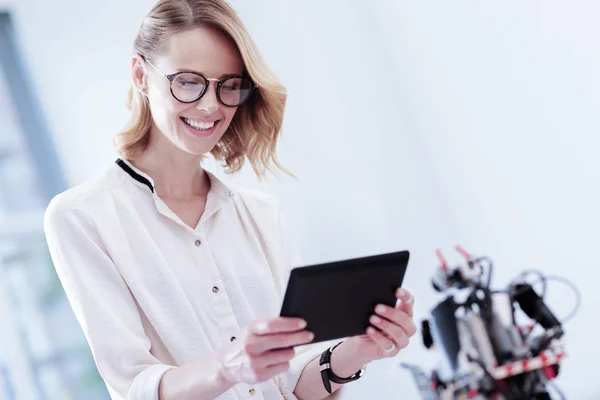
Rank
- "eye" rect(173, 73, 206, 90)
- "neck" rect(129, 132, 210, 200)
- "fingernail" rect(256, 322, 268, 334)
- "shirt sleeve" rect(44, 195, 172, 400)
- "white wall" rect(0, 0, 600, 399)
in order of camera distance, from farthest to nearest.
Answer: "white wall" rect(0, 0, 600, 399) → "neck" rect(129, 132, 210, 200) → "eye" rect(173, 73, 206, 90) → "shirt sleeve" rect(44, 195, 172, 400) → "fingernail" rect(256, 322, 268, 334)

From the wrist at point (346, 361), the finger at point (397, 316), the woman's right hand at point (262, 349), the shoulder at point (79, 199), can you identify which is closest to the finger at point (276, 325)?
the woman's right hand at point (262, 349)

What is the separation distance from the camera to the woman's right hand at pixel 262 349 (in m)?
1.11

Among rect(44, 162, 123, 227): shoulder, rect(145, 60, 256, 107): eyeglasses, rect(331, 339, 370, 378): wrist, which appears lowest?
rect(331, 339, 370, 378): wrist

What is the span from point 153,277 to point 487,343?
0.70 meters

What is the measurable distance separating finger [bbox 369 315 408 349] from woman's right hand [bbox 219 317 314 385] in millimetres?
161

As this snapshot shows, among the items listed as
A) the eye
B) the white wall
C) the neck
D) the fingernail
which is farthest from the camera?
the white wall

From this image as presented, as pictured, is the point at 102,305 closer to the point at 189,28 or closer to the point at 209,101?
the point at 209,101

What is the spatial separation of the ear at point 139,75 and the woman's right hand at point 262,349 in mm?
602

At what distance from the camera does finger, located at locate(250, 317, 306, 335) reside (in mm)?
1102

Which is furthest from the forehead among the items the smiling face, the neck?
the neck

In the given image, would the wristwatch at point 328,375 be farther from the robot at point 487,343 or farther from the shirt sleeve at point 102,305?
the shirt sleeve at point 102,305

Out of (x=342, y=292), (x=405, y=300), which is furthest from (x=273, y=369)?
(x=405, y=300)

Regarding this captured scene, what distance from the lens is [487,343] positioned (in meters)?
1.48

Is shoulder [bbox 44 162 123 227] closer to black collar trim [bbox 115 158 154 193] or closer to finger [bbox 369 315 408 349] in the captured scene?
black collar trim [bbox 115 158 154 193]
